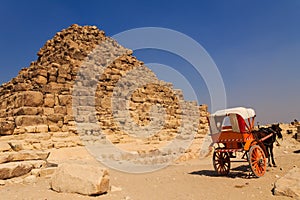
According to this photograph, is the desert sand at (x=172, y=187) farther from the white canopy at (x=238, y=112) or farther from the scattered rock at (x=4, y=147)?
the white canopy at (x=238, y=112)

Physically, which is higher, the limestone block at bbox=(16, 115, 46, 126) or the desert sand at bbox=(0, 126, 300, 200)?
the limestone block at bbox=(16, 115, 46, 126)

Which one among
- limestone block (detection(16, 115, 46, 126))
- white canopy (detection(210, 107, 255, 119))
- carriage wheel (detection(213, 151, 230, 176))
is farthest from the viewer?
limestone block (detection(16, 115, 46, 126))

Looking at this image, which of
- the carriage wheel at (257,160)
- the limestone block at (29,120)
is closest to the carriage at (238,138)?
the carriage wheel at (257,160)

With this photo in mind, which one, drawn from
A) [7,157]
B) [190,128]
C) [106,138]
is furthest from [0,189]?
[190,128]

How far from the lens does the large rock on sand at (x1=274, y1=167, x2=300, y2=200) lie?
17.3 ft

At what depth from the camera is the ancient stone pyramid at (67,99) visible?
10250 millimetres

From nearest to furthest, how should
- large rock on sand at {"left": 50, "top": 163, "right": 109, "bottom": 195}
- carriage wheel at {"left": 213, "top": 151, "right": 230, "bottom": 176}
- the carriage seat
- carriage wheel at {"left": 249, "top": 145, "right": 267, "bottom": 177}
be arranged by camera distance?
large rock on sand at {"left": 50, "top": 163, "right": 109, "bottom": 195}
carriage wheel at {"left": 249, "top": 145, "right": 267, "bottom": 177}
the carriage seat
carriage wheel at {"left": 213, "top": 151, "right": 230, "bottom": 176}

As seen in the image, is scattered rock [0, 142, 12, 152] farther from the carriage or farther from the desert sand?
the carriage

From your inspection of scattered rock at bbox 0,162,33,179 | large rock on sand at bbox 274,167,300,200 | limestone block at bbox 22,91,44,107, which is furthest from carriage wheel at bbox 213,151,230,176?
limestone block at bbox 22,91,44,107

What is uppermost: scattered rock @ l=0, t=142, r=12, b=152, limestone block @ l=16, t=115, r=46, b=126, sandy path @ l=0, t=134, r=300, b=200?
limestone block @ l=16, t=115, r=46, b=126

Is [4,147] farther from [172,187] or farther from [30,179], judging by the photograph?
[172,187]

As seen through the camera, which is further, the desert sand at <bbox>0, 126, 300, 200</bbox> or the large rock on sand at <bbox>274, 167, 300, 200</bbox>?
the large rock on sand at <bbox>274, 167, 300, 200</bbox>

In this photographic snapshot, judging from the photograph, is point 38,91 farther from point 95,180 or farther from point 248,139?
point 248,139

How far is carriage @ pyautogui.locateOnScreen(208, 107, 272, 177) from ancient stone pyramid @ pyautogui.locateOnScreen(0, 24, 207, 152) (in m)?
5.69
